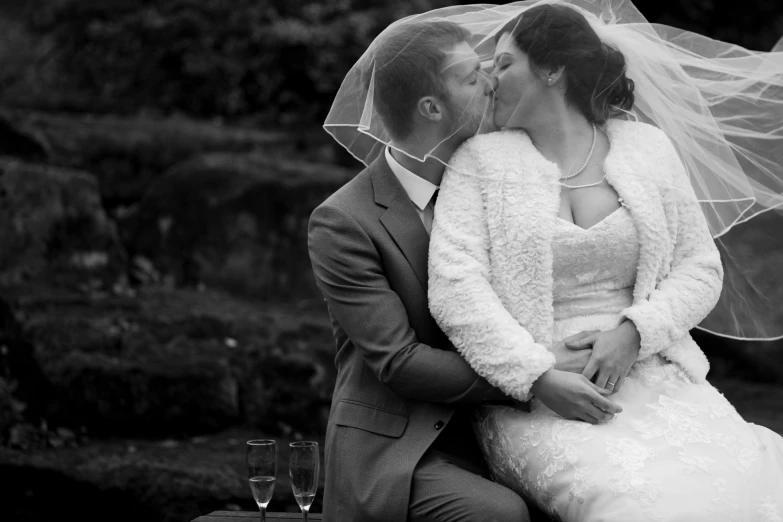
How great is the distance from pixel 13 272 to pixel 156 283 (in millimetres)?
955

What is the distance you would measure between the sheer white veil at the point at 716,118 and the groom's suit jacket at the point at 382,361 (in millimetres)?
334

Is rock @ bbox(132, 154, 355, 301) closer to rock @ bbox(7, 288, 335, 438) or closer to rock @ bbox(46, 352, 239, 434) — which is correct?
rock @ bbox(7, 288, 335, 438)

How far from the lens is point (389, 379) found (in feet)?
9.61

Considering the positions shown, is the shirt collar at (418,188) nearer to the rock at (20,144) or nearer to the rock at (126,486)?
the rock at (126,486)

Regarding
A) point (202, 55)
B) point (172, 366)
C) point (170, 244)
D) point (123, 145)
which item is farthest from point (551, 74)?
point (202, 55)

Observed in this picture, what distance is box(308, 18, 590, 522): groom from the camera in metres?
2.89

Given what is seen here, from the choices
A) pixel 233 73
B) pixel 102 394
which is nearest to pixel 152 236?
pixel 102 394

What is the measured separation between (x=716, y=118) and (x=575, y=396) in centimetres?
124

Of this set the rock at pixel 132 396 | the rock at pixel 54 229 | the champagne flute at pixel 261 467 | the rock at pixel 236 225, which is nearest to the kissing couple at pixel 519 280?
the champagne flute at pixel 261 467

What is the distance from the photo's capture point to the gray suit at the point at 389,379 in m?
2.88

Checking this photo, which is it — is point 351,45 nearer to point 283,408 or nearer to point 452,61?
point 283,408

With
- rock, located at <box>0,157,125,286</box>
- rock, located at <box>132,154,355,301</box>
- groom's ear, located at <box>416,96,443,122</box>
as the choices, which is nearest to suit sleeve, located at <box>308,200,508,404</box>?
groom's ear, located at <box>416,96,443,122</box>

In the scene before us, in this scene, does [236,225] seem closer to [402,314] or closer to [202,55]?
[202,55]

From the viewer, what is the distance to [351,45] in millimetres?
8734
